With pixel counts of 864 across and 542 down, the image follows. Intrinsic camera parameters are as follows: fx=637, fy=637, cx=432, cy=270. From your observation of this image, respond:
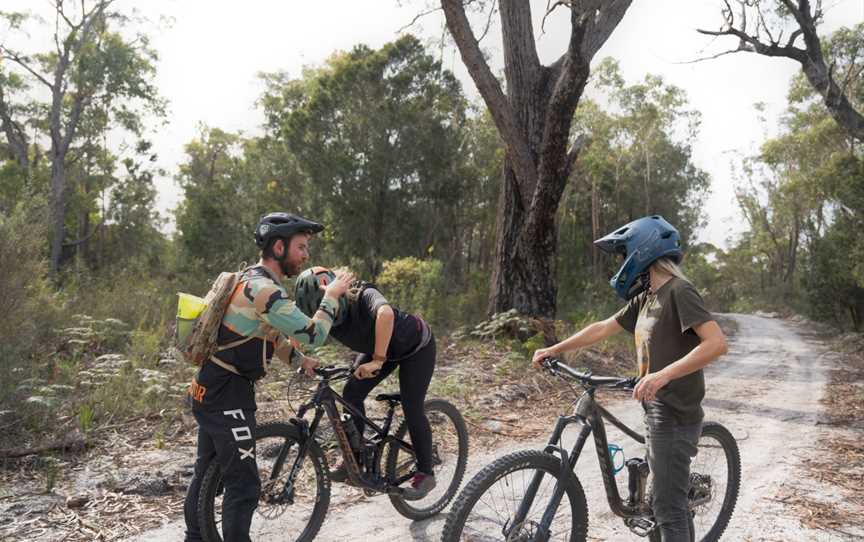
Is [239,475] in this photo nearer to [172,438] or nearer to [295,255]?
[295,255]

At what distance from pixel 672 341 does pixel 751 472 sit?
3.39 m

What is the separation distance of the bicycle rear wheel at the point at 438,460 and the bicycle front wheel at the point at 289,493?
66 cm

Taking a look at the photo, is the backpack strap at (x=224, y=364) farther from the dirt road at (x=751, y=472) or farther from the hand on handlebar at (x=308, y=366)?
the dirt road at (x=751, y=472)

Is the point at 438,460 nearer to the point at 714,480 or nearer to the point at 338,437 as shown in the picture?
the point at 338,437

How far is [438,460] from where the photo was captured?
4738 millimetres

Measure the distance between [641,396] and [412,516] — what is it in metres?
2.32

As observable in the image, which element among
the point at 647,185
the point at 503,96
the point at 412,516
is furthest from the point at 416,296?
the point at 647,185

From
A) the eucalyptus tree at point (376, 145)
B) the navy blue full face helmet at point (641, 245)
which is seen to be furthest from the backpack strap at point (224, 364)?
the eucalyptus tree at point (376, 145)

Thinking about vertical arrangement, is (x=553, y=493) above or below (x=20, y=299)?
below

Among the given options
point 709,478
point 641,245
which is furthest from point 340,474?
point 641,245

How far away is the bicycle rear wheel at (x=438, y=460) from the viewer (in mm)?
4555

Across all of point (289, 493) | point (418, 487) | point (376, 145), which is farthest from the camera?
point (376, 145)

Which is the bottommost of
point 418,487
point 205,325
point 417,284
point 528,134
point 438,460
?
point 418,487

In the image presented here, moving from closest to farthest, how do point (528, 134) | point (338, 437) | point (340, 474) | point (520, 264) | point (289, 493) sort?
point (289, 493) → point (338, 437) → point (340, 474) → point (528, 134) → point (520, 264)
